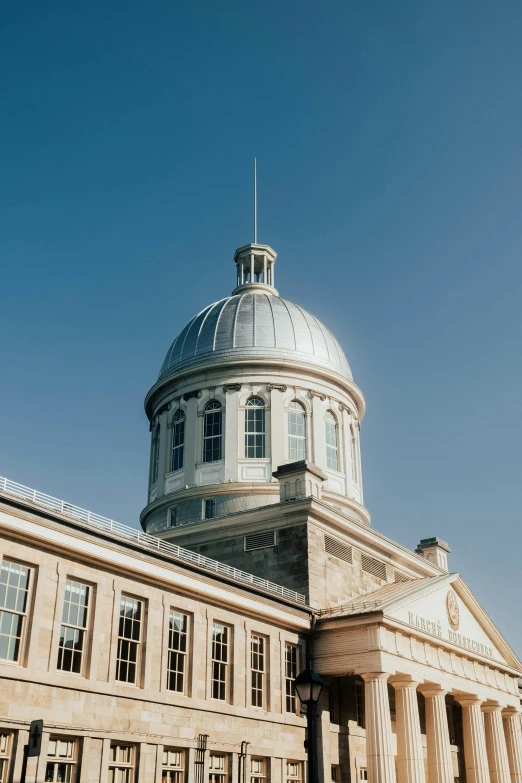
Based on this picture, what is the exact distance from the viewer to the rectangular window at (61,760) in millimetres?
24406

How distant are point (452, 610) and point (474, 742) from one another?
5891 millimetres

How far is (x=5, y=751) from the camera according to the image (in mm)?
23359

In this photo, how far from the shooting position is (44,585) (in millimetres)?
25625

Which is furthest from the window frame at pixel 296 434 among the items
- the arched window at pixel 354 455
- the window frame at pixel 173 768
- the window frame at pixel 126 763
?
the window frame at pixel 126 763

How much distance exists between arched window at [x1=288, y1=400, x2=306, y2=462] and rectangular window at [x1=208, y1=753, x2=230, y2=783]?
64.2 ft

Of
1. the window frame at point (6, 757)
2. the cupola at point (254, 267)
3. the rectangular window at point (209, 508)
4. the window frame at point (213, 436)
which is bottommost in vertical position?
the window frame at point (6, 757)

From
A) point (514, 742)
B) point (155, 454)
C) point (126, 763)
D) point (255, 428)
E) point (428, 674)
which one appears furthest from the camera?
point (155, 454)

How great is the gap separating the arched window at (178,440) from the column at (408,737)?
60.8 ft

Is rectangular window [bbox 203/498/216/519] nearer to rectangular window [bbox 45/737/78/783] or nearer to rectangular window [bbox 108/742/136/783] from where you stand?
rectangular window [bbox 108/742/136/783]

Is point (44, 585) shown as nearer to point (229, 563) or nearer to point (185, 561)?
point (185, 561)

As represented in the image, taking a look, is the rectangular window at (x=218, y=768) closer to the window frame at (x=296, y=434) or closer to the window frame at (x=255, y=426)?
the window frame at (x=255, y=426)

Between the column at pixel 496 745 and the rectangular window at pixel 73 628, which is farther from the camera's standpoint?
the column at pixel 496 745

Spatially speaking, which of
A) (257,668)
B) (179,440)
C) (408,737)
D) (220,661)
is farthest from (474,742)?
(179,440)

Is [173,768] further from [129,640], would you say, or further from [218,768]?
[129,640]
